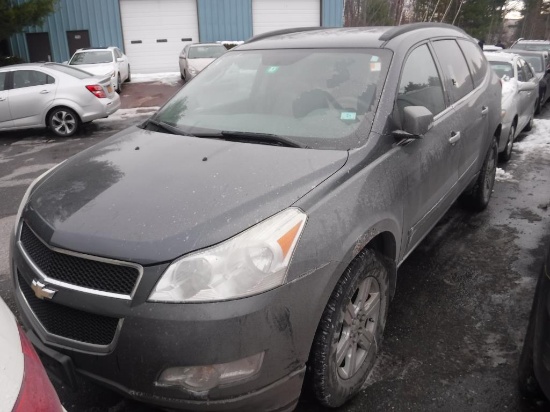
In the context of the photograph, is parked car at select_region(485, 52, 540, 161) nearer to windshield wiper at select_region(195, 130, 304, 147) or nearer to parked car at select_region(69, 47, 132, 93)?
windshield wiper at select_region(195, 130, 304, 147)

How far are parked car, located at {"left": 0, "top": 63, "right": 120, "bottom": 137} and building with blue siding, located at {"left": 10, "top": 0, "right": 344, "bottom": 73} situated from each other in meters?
14.4

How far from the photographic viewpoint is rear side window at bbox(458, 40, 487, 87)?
4.36 m

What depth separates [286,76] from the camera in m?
3.17

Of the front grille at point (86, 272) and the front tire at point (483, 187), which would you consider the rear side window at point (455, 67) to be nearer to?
the front tire at point (483, 187)

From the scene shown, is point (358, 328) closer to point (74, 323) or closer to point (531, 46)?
point (74, 323)

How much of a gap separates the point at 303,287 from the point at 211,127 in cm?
141

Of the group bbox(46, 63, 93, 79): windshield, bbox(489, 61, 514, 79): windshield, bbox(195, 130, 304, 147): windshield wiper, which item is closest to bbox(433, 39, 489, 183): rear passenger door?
bbox(195, 130, 304, 147): windshield wiper

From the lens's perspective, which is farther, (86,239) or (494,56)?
(494,56)

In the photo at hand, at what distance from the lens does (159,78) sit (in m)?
21.6

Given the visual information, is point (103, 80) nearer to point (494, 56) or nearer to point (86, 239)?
point (494, 56)

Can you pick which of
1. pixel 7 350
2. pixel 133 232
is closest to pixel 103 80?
pixel 133 232

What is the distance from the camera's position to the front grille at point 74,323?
1935mm

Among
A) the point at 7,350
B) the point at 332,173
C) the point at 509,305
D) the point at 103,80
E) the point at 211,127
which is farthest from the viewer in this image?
the point at 103,80

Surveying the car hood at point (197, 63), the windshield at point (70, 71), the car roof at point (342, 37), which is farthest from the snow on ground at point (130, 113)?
the car roof at point (342, 37)
